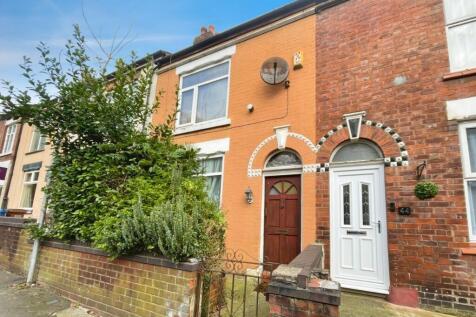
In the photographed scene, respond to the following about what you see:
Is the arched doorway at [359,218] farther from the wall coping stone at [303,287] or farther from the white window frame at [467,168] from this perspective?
the wall coping stone at [303,287]

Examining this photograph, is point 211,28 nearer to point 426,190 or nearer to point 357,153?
point 357,153

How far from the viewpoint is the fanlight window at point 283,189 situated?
19.5 ft

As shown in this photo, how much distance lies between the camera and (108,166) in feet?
14.0

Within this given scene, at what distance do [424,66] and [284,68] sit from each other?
9.19 feet

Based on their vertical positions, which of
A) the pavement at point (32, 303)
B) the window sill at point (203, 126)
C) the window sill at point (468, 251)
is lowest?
the pavement at point (32, 303)

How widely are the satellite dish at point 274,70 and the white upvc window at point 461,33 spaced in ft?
10.1

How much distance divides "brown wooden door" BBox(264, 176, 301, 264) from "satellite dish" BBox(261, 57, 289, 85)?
92.8 inches

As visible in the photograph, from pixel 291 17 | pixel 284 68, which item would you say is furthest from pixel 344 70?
pixel 291 17

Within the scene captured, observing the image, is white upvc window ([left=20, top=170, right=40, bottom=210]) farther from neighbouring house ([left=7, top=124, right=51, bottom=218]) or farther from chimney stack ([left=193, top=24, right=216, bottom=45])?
chimney stack ([left=193, top=24, right=216, bottom=45])

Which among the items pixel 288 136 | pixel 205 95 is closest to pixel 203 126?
pixel 205 95

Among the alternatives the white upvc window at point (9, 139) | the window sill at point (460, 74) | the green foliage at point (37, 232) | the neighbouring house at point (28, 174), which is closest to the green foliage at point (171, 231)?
the green foliage at point (37, 232)

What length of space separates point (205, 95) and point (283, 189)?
3.96 m

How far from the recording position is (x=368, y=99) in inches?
209

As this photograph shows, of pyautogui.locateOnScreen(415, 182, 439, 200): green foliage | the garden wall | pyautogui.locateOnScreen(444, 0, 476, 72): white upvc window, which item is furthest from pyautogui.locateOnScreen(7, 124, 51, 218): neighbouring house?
pyautogui.locateOnScreen(444, 0, 476, 72): white upvc window
